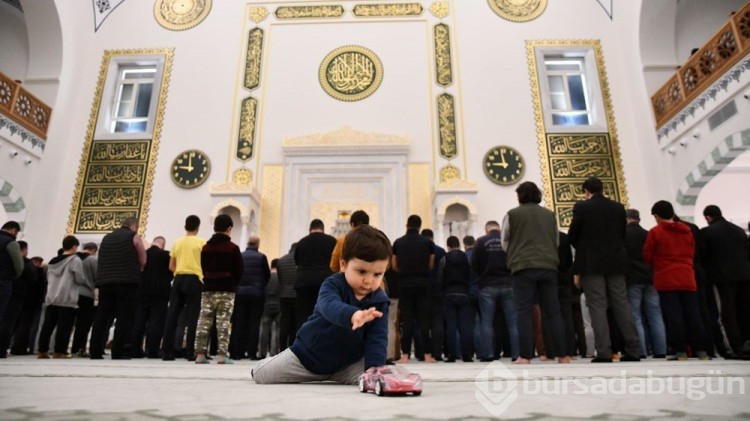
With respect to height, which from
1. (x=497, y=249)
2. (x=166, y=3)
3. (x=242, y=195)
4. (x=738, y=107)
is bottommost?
→ (x=497, y=249)

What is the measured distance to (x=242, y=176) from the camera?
711cm

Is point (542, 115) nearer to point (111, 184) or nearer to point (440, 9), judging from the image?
point (440, 9)

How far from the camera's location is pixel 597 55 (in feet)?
25.3

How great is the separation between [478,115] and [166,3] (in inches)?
234

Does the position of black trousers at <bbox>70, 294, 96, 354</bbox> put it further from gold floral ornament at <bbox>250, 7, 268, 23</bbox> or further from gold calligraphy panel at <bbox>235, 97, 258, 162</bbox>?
gold floral ornament at <bbox>250, 7, 268, 23</bbox>

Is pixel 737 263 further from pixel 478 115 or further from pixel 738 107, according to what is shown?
pixel 478 115

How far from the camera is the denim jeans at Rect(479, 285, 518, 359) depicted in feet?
11.2

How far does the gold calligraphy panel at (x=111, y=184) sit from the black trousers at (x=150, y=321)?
3.62 metres

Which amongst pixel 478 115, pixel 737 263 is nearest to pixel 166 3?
pixel 478 115

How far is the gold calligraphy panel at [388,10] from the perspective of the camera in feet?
26.7

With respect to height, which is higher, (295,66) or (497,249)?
(295,66)

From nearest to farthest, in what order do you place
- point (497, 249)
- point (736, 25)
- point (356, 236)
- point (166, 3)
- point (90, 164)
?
point (356, 236) → point (497, 249) → point (736, 25) → point (90, 164) → point (166, 3)

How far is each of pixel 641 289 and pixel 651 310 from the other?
164 millimetres
